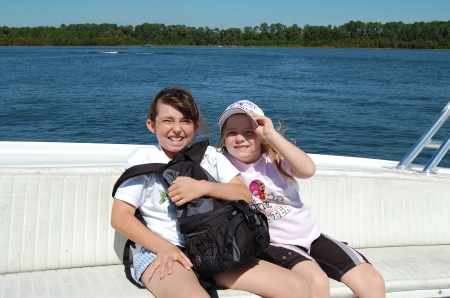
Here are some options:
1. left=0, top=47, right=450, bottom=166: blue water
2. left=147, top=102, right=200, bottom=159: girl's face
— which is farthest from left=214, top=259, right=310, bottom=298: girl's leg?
left=0, top=47, right=450, bottom=166: blue water

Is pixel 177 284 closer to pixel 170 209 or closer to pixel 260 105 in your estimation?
pixel 170 209

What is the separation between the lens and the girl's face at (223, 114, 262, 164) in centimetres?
224

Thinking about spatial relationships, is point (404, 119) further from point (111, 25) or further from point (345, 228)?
point (111, 25)

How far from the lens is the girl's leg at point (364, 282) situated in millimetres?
2057

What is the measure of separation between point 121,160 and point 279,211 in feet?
3.87

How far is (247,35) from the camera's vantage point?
4417 inches

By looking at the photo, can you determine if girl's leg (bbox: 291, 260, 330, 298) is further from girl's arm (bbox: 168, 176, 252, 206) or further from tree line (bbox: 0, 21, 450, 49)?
tree line (bbox: 0, 21, 450, 49)

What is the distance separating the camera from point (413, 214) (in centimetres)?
288

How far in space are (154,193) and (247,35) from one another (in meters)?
114

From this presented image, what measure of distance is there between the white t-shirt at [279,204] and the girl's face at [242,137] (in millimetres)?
79

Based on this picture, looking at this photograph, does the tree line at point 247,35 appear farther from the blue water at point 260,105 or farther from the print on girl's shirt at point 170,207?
the print on girl's shirt at point 170,207

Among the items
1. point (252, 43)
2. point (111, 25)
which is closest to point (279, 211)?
point (252, 43)

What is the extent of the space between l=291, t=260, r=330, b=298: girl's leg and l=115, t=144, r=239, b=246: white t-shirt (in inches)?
20.3

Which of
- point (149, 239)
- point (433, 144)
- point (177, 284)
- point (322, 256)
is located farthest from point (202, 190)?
point (433, 144)
